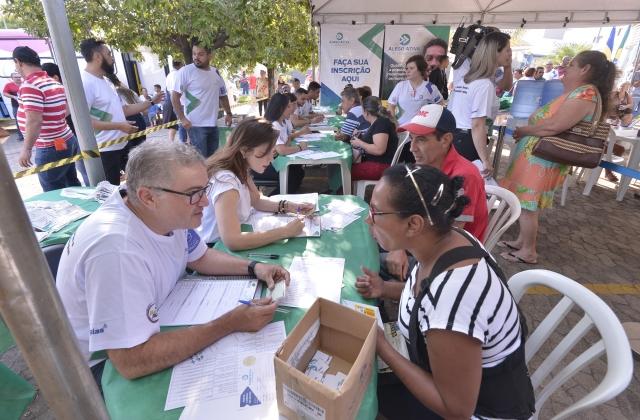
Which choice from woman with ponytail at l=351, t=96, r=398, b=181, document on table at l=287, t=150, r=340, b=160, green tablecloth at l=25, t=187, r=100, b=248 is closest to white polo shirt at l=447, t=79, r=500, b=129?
woman with ponytail at l=351, t=96, r=398, b=181

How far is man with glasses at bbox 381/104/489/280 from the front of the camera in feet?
6.50

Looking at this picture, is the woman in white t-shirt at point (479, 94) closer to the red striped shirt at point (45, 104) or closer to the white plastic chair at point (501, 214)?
the white plastic chair at point (501, 214)

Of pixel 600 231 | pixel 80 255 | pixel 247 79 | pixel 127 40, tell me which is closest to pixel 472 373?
pixel 80 255

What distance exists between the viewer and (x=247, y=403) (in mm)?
950

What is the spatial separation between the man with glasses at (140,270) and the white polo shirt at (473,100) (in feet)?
8.53

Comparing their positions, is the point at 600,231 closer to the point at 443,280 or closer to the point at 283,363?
the point at 443,280

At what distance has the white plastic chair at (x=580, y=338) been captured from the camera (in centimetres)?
104

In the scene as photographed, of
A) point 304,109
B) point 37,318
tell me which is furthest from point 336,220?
point 304,109

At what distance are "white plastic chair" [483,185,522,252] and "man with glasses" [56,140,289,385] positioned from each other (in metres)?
1.62

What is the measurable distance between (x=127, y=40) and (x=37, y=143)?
12.3 feet

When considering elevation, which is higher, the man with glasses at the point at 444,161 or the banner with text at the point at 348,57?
the banner with text at the point at 348,57

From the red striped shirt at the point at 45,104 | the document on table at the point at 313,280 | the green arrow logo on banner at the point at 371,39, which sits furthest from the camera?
the green arrow logo on banner at the point at 371,39

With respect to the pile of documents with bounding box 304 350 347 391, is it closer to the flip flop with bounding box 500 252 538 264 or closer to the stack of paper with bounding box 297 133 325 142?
the flip flop with bounding box 500 252 538 264

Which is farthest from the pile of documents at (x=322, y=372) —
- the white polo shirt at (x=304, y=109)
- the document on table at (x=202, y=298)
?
the white polo shirt at (x=304, y=109)
